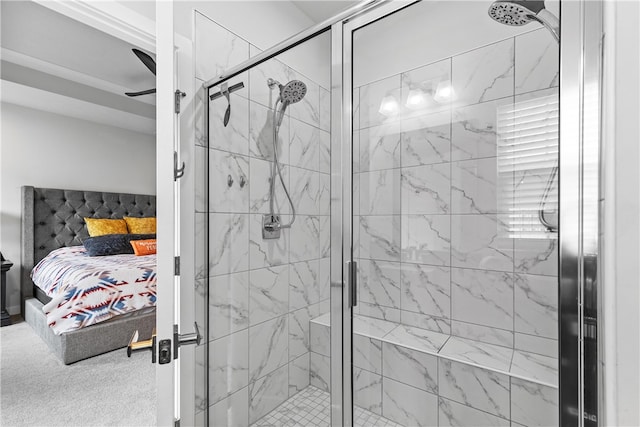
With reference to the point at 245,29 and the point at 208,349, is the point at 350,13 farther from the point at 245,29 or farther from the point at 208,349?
the point at 208,349

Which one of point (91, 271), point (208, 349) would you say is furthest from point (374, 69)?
point (91, 271)

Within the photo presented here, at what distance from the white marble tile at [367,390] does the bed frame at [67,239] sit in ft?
4.56

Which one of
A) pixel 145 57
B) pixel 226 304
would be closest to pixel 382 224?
pixel 226 304

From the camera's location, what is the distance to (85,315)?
1704 millimetres

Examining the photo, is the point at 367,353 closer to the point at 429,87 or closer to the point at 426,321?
the point at 426,321

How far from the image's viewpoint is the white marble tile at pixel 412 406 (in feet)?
4.66

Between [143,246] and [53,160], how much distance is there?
0.81 m

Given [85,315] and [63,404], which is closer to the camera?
[63,404]

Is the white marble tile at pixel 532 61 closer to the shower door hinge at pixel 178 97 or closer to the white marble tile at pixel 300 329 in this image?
the white marble tile at pixel 300 329

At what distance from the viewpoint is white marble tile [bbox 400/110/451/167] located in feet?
4.54

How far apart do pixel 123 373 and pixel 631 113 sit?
204 cm

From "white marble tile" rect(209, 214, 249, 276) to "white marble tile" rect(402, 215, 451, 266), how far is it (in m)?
0.72

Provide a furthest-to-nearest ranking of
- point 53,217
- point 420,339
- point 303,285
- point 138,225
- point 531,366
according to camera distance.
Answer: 1. point 138,225
2. point 420,339
3. point 53,217
4. point 531,366
5. point 303,285

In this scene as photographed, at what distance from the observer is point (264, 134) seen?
1260 millimetres
